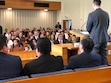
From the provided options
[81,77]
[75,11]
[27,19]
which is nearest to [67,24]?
[75,11]

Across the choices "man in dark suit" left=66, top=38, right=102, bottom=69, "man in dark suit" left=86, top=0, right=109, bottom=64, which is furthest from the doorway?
"man in dark suit" left=66, top=38, right=102, bottom=69

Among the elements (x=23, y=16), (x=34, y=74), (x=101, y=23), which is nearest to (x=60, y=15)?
(x=23, y=16)

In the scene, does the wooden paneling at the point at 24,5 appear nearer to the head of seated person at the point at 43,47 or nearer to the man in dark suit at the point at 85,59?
the man in dark suit at the point at 85,59

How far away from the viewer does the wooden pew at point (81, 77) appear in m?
2.29

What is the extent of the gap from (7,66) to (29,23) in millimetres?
12729

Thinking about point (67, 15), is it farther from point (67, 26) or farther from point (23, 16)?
point (23, 16)

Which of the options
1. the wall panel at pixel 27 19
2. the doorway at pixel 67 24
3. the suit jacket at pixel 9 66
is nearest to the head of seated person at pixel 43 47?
the suit jacket at pixel 9 66

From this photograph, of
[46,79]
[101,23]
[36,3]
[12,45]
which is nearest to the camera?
[46,79]

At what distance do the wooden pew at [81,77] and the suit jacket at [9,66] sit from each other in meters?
0.24

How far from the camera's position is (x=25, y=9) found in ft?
47.7

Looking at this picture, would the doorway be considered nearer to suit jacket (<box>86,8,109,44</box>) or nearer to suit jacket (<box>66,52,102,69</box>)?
suit jacket (<box>86,8,109,44</box>)

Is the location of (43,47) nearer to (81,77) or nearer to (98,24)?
(81,77)

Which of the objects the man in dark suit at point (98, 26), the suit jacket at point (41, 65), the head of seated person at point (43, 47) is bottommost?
the suit jacket at point (41, 65)

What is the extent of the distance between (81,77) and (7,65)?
911 mm
